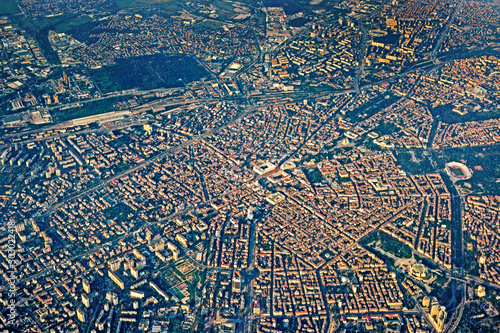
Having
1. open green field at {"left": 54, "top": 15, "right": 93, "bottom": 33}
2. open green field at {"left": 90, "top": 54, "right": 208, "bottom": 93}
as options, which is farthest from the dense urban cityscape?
open green field at {"left": 54, "top": 15, "right": 93, "bottom": 33}

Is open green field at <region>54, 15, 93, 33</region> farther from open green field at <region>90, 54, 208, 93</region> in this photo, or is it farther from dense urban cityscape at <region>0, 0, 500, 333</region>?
open green field at <region>90, 54, 208, 93</region>

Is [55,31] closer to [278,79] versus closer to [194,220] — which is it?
[278,79]

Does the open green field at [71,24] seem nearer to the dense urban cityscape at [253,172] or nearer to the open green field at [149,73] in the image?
the dense urban cityscape at [253,172]

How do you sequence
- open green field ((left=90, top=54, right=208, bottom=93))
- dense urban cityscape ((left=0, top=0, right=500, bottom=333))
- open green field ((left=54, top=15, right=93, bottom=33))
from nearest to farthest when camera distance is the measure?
dense urban cityscape ((left=0, top=0, right=500, bottom=333))
open green field ((left=90, top=54, right=208, bottom=93))
open green field ((left=54, top=15, right=93, bottom=33))

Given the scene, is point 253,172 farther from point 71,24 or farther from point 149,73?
point 71,24

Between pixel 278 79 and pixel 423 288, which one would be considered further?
pixel 278 79

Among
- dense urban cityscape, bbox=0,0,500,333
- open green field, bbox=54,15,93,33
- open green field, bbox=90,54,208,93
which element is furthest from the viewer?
open green field, bbox=54,15,93,33

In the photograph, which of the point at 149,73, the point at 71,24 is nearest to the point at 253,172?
the point at 149,73

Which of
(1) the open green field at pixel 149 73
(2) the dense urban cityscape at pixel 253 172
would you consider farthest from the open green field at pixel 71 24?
(1) the open green field at pixel 149 73

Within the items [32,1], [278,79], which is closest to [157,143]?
[278,79]
